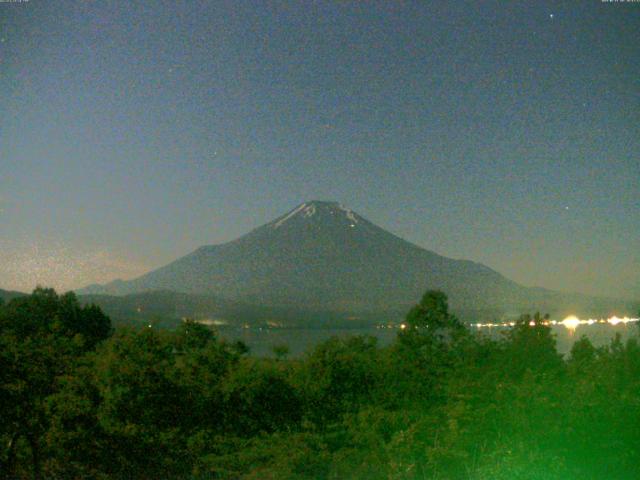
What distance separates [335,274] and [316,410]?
137 m

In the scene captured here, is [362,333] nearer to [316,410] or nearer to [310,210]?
[316,410]

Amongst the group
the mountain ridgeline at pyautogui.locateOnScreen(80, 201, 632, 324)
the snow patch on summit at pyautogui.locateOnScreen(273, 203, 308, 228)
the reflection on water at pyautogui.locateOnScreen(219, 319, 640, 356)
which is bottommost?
the reflection on water at pyautogui.locateOnScreen(219, 319, 640, 356)

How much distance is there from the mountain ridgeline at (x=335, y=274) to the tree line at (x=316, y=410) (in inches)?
3481

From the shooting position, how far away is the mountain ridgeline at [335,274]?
398 feet

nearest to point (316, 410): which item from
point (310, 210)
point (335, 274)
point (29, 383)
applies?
point (29, 383)

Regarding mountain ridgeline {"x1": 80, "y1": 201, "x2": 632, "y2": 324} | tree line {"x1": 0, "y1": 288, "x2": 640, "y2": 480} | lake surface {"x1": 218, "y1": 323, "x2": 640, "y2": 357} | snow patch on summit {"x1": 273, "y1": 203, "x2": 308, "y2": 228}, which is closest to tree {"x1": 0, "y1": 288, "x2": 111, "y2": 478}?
tree line {"x1": 0, "y1": 288, "x2": 640, "y2": 480}

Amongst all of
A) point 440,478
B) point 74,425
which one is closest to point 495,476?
point 440,478

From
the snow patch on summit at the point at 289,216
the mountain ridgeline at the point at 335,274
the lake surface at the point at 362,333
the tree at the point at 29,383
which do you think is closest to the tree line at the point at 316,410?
the tree at the point at 29,383

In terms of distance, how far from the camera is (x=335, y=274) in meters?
149

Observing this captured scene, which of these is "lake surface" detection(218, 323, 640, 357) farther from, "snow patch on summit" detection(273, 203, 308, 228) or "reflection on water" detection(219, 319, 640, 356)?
"snow patch on summit" detection(273, 203, 308, 228)

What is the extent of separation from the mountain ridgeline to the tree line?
290ft

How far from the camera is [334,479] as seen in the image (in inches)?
320

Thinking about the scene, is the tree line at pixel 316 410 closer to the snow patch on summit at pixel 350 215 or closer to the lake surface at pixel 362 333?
the lake surface at pixel 362 333

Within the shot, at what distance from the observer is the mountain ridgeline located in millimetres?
121250
